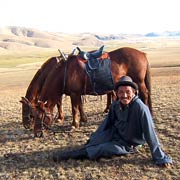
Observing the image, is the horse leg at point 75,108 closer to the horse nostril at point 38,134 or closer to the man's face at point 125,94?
the horse nostril at point 38,134

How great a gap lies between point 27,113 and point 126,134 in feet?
9.23

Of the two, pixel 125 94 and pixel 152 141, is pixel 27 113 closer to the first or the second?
pixel 125 94

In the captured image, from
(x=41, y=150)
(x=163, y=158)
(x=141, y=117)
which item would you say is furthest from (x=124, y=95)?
(x=41, y=150)

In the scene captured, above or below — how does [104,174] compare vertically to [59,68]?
below

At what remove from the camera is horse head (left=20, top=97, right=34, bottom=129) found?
7.95m

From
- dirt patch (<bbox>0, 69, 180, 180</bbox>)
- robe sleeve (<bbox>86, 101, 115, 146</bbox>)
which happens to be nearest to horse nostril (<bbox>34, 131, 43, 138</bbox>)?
dirt patch (<bbox>0, 69, 180, 180</bbox>)

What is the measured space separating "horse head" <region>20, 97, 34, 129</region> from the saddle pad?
1612 mm

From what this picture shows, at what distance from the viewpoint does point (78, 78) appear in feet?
27.8

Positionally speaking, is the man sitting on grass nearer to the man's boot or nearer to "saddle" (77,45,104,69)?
the man's boot

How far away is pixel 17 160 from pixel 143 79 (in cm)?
392

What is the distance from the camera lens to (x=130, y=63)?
892 cm

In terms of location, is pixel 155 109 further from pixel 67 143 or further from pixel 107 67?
pixel 67 143

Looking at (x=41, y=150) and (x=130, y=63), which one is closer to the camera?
(x=41, y=150)

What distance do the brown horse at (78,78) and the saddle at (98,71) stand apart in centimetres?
10
